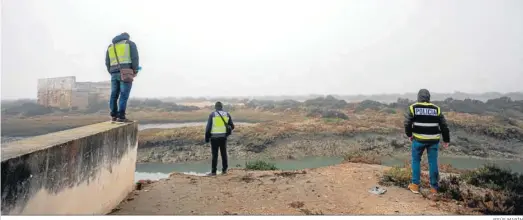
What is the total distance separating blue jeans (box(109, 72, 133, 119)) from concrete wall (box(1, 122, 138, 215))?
1.53 feet

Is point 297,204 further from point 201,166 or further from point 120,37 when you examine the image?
point 201,166

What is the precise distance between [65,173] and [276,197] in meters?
3.38

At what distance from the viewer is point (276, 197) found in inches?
227

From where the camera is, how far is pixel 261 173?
8.06 m

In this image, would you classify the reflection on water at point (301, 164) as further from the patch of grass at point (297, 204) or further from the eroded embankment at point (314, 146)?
the patch of grass at point (297, 204)

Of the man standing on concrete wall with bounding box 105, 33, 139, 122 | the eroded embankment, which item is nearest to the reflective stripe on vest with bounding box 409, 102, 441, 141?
the man standing on concrete wall with bounding box 105, 33, 139, 122

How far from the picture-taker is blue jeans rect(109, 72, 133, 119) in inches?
219

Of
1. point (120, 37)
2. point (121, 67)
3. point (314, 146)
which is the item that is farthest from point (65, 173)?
point (314, 146)

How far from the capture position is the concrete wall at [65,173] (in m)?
2.85

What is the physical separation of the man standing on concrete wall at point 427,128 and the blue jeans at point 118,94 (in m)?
4.73

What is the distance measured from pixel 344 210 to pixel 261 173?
331 centimetres

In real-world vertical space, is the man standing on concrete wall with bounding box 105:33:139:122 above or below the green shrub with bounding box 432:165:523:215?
above

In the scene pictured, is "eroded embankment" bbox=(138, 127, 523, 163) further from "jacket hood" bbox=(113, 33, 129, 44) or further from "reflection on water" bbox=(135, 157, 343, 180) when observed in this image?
"jacket hood" bbox=(113, 33, 129, 44)

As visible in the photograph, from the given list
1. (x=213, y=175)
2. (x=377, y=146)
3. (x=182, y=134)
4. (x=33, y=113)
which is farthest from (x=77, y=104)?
(x=213, y=175)
